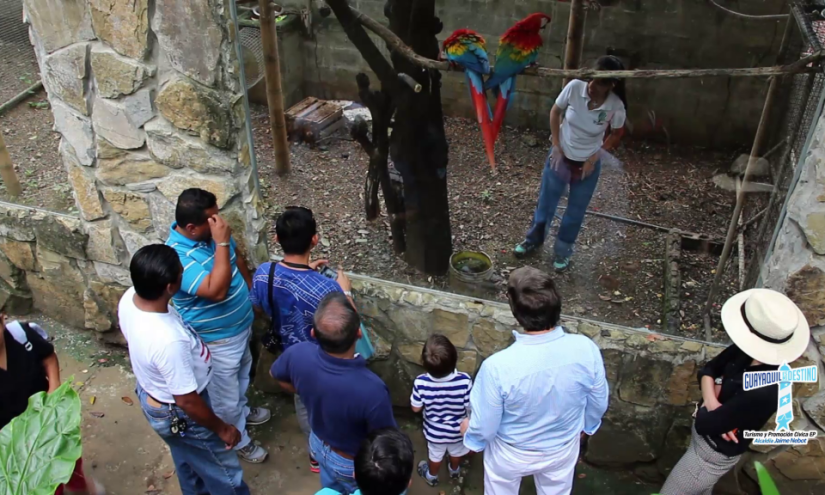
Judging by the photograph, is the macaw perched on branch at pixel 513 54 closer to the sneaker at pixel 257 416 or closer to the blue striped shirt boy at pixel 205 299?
the blue striped shirt boy at pixel 205 299

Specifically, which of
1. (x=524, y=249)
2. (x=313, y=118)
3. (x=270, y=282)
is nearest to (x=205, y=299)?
(x=270, y=282)

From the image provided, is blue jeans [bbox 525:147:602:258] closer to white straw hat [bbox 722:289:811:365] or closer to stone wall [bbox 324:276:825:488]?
stone wall [bbox 324:276:825:488]

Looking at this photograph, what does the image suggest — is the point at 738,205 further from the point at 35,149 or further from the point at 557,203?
the point at 35,149

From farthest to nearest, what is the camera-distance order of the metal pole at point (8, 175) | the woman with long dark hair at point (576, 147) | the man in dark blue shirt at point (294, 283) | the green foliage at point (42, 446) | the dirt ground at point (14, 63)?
the dirt ground at point (14, 63) < the metal pole at point (8, 175) < the woman with long dark hair at point (576, 147) < the man in dark blue shirt at point (294, 283) < the green foliage at point (42, 446)

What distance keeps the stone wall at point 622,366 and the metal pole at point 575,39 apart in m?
1.27

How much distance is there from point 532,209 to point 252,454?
1631mm

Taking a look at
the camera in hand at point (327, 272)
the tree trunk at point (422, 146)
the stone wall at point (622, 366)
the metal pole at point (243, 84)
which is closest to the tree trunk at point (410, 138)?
the tree trunk at point (422, 146)

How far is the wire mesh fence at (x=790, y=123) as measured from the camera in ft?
6.86

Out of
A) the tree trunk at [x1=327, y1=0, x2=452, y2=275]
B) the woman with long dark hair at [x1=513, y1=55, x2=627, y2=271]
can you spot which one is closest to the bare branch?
the tree trunk at [x1=327, y1=0, x2=452, y2=275]

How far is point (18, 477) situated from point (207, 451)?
0.75 m

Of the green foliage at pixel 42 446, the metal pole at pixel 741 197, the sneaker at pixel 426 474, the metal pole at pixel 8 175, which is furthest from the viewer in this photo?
the metal pole at pixel 8 175

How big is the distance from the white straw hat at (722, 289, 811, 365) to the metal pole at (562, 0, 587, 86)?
1.49 meters

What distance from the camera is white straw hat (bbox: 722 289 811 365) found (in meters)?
1.77

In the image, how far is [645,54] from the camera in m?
2.93
